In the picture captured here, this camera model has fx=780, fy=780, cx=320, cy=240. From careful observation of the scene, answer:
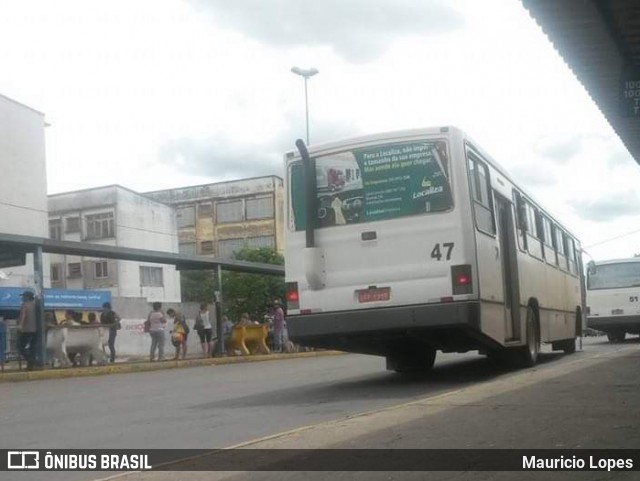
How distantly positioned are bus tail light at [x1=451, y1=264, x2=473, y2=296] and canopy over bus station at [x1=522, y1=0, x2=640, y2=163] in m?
3.12

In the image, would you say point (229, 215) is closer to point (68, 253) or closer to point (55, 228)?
point (55, 228)

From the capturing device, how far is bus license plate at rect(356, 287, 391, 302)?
10.3 metres

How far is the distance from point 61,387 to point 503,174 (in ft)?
27.4

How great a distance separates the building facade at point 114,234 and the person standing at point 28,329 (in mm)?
36174

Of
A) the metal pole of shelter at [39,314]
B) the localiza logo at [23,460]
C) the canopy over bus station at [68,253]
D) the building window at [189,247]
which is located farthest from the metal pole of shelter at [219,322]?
the building window at [189,247]

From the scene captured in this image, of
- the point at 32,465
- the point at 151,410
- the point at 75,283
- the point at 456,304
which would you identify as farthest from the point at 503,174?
the point at 75,283

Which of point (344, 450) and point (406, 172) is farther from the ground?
point (406, 172)

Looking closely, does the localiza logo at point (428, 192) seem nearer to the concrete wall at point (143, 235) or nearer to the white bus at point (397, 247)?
the white bus at point (397, 247)

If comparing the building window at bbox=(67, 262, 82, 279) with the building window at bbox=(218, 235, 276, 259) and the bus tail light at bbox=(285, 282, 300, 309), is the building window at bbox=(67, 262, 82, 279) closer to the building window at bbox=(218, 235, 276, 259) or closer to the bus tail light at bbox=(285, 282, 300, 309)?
the building window at bbox=(218, 235, 276, 259)

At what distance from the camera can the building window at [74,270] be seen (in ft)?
188

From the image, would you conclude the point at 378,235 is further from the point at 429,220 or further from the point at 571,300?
the point at 571,300

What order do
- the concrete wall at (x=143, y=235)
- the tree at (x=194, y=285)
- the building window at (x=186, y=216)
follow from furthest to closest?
the building window at (x=186, y=216), the tree at (x=194, y=285), the concrete wall at (x=143, y=235)

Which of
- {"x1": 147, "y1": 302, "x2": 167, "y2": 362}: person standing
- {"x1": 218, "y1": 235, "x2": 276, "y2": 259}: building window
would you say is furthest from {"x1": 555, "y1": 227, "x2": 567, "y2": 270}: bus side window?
{"x1": 218, "y1": 235, "x2": 276, "y2": 259}: building window

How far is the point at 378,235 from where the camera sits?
1051 cm
